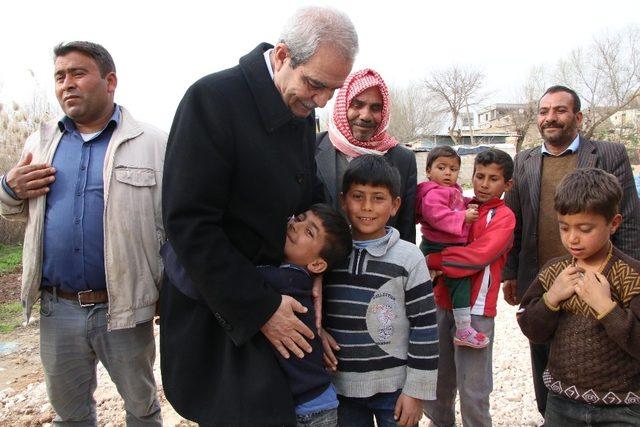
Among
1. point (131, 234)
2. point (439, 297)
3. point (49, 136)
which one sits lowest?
point (439, 297)

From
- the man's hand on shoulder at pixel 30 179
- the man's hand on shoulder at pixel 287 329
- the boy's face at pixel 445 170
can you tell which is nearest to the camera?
the man's hand on shoulder at pixel 287 329

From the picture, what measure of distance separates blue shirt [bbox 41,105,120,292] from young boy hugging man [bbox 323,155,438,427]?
1239mm

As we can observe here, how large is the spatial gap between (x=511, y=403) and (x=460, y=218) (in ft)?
6.29

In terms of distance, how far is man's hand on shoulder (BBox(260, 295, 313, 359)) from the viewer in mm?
1749

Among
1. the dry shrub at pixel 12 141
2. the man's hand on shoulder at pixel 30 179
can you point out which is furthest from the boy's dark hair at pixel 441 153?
the dry shrub at pixel 12 141

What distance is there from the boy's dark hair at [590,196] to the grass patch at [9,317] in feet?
20.8

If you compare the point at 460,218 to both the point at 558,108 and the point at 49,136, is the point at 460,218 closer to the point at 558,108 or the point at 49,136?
the point at 558,108

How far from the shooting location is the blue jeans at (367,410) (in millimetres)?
2162

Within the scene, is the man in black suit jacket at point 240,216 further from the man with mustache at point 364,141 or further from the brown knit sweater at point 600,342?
the brown knit sweater at point 600,342

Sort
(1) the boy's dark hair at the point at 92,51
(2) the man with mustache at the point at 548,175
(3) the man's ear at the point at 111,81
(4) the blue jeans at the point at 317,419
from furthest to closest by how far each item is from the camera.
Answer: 1. (2) the man with mustache at the point at 548,175
2. (3) the man's ear at the point at 111,81
3. (1) the boy's dark hair at the point at 92,51
4. (4) the blue jeans at the point at 317,419

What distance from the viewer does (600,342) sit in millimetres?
2047

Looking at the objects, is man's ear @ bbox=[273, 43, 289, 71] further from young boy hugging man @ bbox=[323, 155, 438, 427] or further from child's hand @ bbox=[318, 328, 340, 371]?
child's hand @ bbox=[318, 328, 340, 371]

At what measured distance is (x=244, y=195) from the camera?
1771mm

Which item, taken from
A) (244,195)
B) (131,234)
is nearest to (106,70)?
(131,234)
